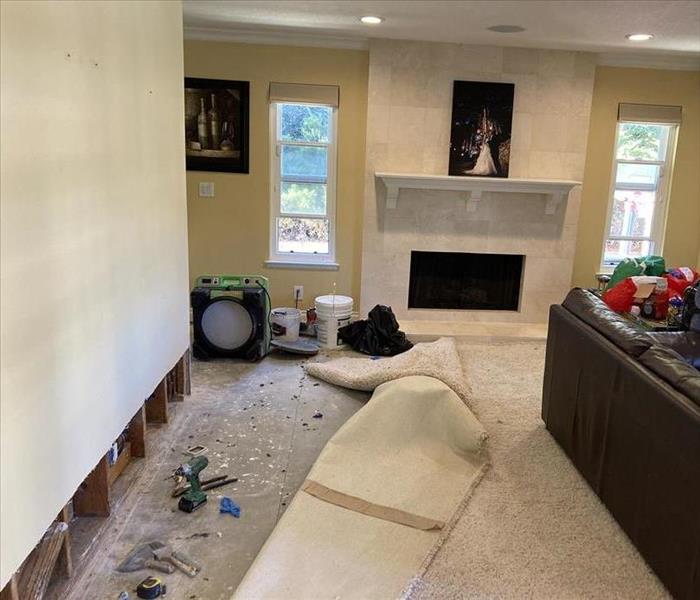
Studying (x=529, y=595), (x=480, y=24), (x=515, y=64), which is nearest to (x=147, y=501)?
(x=529, y=595)

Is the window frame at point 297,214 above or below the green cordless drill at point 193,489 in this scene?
above

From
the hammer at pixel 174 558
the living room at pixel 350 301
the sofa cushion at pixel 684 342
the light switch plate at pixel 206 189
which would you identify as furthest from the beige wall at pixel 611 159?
the hammer at pixel 174 558

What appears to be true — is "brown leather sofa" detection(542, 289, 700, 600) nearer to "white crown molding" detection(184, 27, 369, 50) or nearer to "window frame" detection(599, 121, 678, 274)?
"window frame" detection(599, 121, 678, 274)

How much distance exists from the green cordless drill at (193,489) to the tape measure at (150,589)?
0.42 meters

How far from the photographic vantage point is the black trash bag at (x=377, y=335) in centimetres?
444

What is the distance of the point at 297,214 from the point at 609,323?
9.86 ft

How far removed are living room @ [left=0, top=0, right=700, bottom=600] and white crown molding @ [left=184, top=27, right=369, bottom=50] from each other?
0.02 m

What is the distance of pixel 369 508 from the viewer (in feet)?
7.67

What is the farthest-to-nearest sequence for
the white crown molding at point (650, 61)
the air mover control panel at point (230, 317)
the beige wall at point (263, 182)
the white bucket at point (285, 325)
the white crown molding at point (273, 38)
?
the white crown molding at point (650, 61)
the beige wall at point (263, 182)
the white crown molding at point (273, 38)
the white bucket at point (285, 325)
the air mover control panel at point (230, 317)

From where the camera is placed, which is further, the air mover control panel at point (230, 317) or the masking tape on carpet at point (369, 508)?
the air mover control panel at point (230, 317)

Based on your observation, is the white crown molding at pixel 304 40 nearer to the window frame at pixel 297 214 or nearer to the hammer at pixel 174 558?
the window frame at pixel 297 214

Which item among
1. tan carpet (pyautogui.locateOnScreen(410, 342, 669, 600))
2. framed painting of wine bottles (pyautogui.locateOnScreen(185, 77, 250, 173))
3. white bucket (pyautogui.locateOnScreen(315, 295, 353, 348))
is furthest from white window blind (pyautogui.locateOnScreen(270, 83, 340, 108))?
tan carpet (pyautogui.locateOnScreen(410, 342, 669, 600))

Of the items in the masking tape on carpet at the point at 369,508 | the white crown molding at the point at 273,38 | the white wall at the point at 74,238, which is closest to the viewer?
the white wall at the point at 74,238

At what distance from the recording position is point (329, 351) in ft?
14.7
